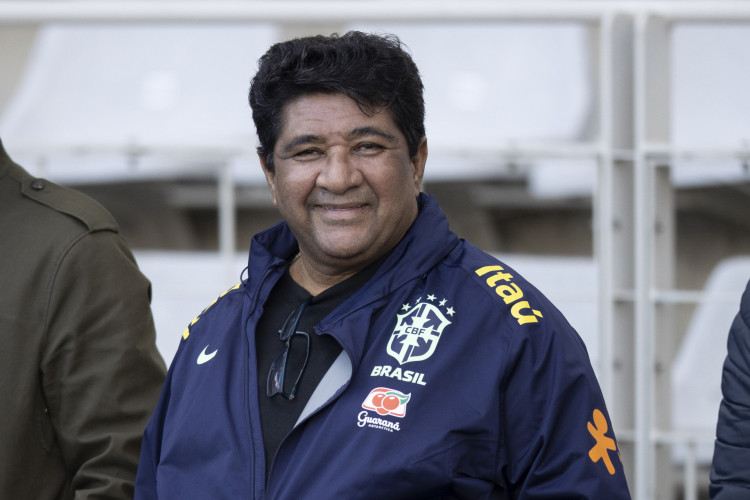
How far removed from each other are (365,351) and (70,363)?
693mm

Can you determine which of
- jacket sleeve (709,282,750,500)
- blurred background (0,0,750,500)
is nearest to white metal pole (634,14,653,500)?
blurred background (0,0,750,500)

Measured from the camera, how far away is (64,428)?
6.83 ft

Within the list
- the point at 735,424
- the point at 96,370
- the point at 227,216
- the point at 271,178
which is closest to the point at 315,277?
the point at 271,178

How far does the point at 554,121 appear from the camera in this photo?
3672 mm

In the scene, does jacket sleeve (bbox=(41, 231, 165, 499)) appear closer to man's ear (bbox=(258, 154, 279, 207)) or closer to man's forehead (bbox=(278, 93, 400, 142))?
man's ear (bbox=(258, 154, 279, 207))

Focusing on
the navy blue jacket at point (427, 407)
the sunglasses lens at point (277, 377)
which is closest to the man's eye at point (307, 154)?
the navy blue jacket at point (427, 407)

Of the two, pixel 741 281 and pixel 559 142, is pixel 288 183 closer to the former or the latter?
pixel 559 142

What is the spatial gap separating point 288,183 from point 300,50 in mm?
244

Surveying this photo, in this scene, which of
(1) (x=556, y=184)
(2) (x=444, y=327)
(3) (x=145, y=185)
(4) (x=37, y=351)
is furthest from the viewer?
(3) (x=145, y=185)

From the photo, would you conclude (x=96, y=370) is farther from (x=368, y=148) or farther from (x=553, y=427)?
(x=553, y=427)

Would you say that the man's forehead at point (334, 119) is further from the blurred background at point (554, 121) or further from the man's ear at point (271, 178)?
the blurred background at point (554, 121)

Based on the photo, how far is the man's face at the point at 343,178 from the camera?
1.82 m

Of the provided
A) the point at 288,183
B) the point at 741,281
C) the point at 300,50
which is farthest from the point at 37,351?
the point at 741,281

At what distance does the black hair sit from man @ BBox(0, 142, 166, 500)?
0.51 meters
